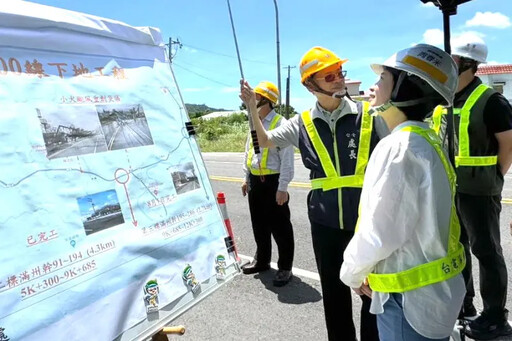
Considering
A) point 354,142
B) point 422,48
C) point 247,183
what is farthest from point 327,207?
point 247,183

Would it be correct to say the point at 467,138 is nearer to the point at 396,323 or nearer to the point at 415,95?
the point at 415,95

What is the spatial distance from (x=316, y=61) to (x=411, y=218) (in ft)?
4.41

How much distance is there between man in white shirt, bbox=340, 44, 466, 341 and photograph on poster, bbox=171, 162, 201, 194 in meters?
0.91

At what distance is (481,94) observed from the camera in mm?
2834

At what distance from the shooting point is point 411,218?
5.25 feet

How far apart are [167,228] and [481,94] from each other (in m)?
2.24

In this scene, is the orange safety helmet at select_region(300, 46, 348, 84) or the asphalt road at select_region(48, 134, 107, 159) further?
the orange safety helmet at select_region(300, 46, 348, 84)

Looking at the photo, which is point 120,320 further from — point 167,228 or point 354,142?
point 354,142

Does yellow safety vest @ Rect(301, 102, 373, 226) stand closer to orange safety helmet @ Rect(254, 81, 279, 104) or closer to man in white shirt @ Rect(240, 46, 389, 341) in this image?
man in white shirt @ Rect(240, 46, 389, 341)

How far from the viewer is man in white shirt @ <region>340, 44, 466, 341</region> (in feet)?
5.23

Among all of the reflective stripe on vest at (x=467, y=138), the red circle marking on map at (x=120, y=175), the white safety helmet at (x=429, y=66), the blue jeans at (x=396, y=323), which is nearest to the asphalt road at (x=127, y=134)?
the red circle marking on map at (x=120, y=175)

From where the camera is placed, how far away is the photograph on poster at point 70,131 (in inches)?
66.7

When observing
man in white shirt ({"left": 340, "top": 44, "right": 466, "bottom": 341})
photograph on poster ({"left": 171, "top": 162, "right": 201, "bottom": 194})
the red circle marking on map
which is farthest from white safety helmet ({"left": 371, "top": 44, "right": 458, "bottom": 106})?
the red circle marking on map

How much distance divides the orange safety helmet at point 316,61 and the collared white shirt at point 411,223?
1.01 m
